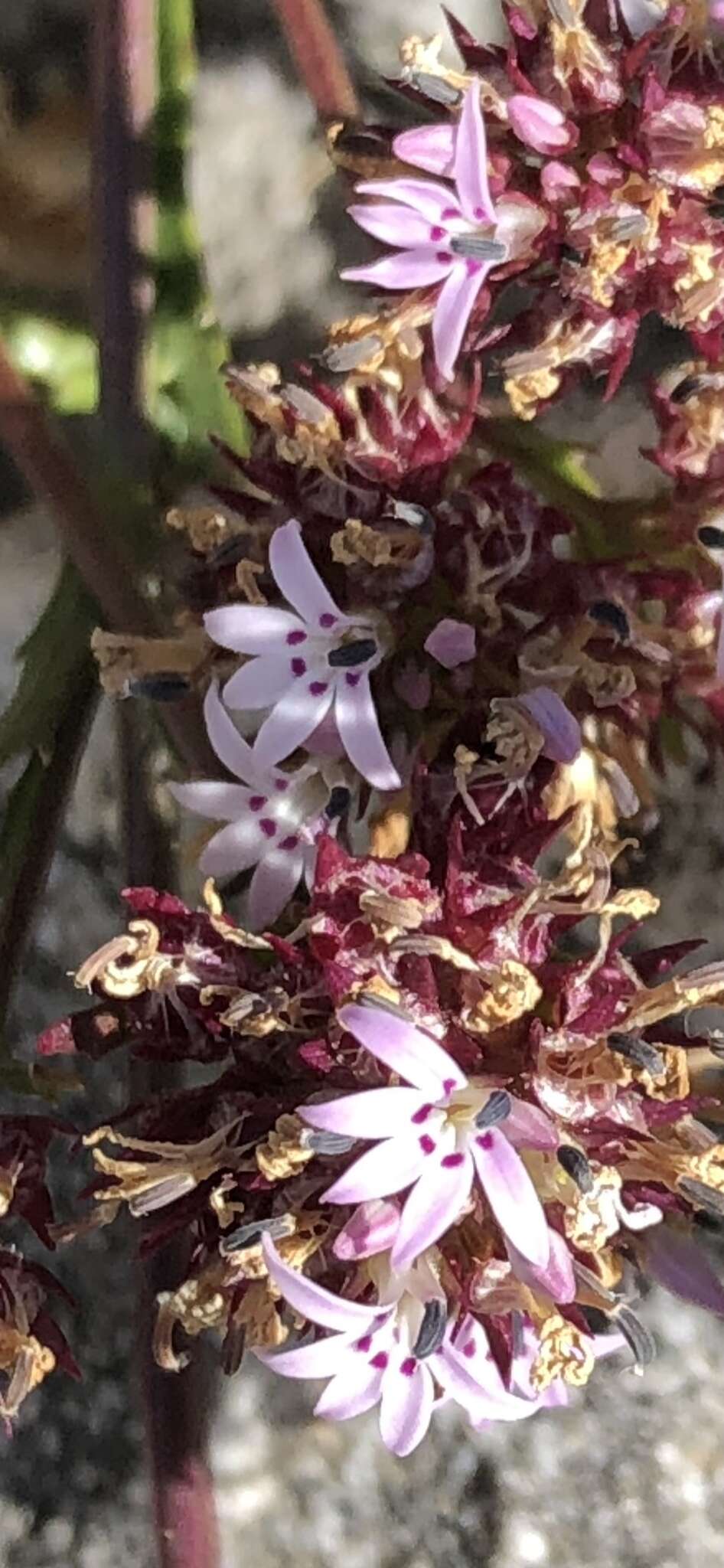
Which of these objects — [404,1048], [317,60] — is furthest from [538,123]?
[404,1048]

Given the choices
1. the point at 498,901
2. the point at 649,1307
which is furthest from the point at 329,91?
the point at 649,1307

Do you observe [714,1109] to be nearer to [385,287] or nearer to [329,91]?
[385,287]

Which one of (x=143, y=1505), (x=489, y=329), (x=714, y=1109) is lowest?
(x=143, y=1505)

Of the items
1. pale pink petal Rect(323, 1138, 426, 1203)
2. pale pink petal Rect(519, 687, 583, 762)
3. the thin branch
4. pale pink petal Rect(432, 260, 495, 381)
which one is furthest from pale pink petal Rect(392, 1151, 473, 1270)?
the thin branch

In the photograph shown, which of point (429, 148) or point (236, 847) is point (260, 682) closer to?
point (236, 847)

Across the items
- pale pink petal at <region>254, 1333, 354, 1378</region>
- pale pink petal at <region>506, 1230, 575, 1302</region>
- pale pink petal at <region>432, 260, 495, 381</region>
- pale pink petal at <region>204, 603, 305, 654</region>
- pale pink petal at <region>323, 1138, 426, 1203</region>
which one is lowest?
pale pink petal at <region>254, 1333, 354, 1378</region>

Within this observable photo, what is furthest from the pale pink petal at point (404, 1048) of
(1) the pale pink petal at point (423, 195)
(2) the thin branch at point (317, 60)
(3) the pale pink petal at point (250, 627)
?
(2) the thin branch at point (317, 60)

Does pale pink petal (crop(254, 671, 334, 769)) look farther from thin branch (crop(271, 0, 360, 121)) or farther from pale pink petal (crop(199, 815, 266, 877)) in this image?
thin branch (crop(271, 0, 360, 121))
